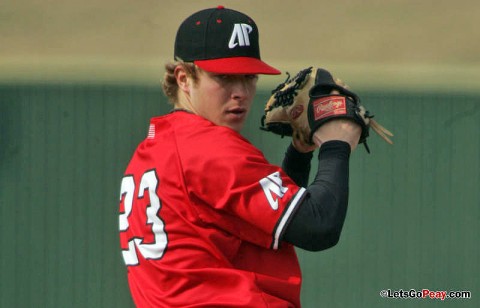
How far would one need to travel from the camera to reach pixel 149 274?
270 centimetres

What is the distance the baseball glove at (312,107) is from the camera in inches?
107

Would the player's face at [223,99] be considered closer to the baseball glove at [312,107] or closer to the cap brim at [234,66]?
the cap brim at [234,66]

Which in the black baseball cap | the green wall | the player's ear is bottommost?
Answer: the green wall

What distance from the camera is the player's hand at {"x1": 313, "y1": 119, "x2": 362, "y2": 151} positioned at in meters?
2.68

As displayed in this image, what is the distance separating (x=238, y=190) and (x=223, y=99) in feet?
1.01

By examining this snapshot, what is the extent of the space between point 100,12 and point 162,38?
59 cm

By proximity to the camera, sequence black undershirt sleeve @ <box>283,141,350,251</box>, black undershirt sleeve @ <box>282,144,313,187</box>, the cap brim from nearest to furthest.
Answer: black undershirt sleeve @ <box>283,141,350,251</box>, the cap brim, black undershirt sleeve @ <box>282,144,313,187</box>

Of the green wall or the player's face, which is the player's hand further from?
the green wall

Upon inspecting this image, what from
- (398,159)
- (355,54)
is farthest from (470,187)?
(355,54)

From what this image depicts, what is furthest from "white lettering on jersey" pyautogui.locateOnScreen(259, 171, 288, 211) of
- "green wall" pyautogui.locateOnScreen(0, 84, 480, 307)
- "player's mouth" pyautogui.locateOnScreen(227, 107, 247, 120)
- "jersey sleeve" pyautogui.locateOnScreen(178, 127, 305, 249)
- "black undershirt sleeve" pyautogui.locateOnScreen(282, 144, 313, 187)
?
"green wall" pyautogui.locateOnScreen(0, 84, 480, 307)

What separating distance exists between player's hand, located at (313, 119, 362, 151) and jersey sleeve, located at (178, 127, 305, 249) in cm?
21

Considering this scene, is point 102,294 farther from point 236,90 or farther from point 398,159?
point 236,90

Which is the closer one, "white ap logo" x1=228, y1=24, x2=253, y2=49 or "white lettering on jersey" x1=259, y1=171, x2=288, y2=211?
"white lettering on jersey" x1=259, y1=171, x2=288, y2=211

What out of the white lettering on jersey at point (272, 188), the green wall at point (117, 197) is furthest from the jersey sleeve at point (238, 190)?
the green wall at point (117, 197)
